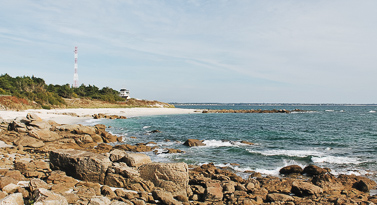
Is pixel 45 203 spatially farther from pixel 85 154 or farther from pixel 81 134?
pixel 81 134

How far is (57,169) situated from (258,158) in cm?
1203

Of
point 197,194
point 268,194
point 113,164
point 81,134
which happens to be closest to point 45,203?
point 113,164

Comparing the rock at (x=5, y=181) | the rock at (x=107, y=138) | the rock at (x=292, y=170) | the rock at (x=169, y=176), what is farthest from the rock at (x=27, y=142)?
the rock at (x=292, y=170)

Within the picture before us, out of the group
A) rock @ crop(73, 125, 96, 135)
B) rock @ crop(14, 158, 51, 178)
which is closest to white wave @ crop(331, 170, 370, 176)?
rock @ crop(14, 158, 51, 178)

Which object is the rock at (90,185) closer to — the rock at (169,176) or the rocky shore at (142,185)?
the rocky shore at (142,185)

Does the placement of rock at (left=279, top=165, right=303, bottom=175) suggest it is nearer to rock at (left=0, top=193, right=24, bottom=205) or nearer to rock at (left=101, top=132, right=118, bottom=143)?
rock at (left=0, top=193, right=24, bottom=205)

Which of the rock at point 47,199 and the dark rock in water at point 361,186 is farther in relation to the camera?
the dark rock in water at point 361,186

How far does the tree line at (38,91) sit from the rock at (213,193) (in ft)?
177

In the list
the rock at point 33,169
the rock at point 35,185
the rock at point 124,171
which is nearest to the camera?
the rock at point 35,185

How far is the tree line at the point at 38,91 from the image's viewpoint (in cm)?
5544

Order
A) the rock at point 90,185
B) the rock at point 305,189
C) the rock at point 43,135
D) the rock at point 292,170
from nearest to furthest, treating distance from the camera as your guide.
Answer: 1. the rock at point 90,185
2. the rock at point 305,189
3. the rock at point 292,170
4. the rock at point 43,135

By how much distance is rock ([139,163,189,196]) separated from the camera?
919 cm

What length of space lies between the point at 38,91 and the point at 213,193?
6710cm

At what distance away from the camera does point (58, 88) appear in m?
76.4
